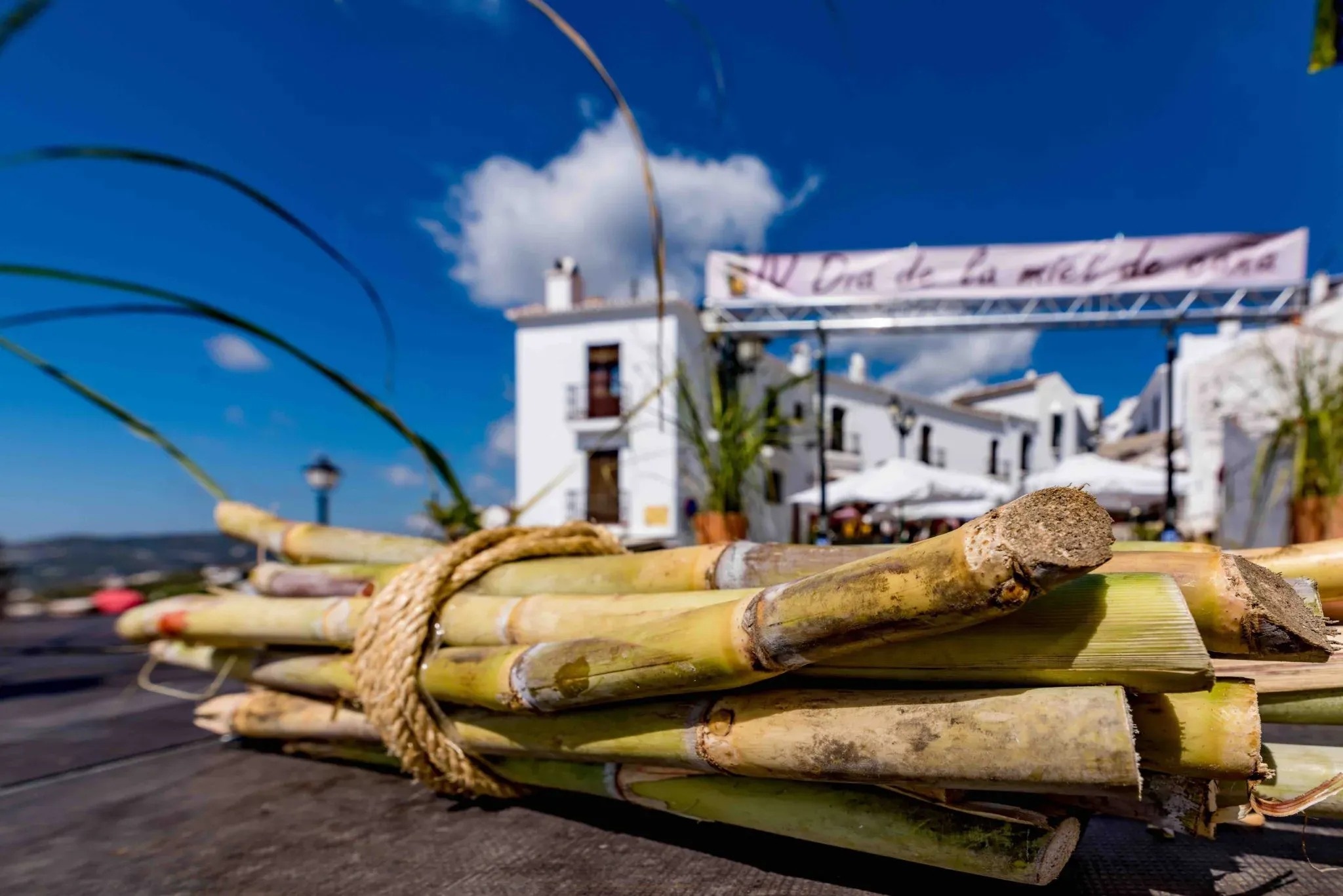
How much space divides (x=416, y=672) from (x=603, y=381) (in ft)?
61.2

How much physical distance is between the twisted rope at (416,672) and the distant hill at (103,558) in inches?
93.9

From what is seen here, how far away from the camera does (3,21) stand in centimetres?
83

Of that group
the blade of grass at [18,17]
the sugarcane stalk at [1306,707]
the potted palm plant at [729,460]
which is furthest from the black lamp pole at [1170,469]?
the blade of grass at [18,17]

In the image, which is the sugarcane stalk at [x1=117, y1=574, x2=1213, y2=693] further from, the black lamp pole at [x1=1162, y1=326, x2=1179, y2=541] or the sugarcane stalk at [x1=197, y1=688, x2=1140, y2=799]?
the black lamp pole at [x1=1162, y1=326, x2=1179, y2=541]

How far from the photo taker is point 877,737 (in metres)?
1.15

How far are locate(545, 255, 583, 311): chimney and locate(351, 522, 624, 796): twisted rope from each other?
19.1 meters

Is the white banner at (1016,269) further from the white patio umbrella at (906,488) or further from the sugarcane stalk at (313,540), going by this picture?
the sugarcane stalk at (313,540)

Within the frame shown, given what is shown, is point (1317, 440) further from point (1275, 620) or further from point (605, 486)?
point (605, 486)

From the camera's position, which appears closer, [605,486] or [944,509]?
[944,509]

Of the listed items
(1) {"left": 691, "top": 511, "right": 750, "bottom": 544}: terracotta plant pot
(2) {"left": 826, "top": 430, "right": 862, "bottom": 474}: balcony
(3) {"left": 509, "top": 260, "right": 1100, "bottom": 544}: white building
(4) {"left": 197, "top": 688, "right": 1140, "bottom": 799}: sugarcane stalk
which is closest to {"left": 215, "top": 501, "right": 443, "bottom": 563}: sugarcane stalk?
(4) {"left": 197, "top": 688, "right": 1140, "bottom": 799}: sugarcane stalk

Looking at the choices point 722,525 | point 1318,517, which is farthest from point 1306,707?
point 1318,517

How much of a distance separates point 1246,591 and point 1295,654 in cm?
12

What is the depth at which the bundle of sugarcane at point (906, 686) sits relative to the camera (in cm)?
100

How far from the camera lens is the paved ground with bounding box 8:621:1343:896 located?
54.0 inches
